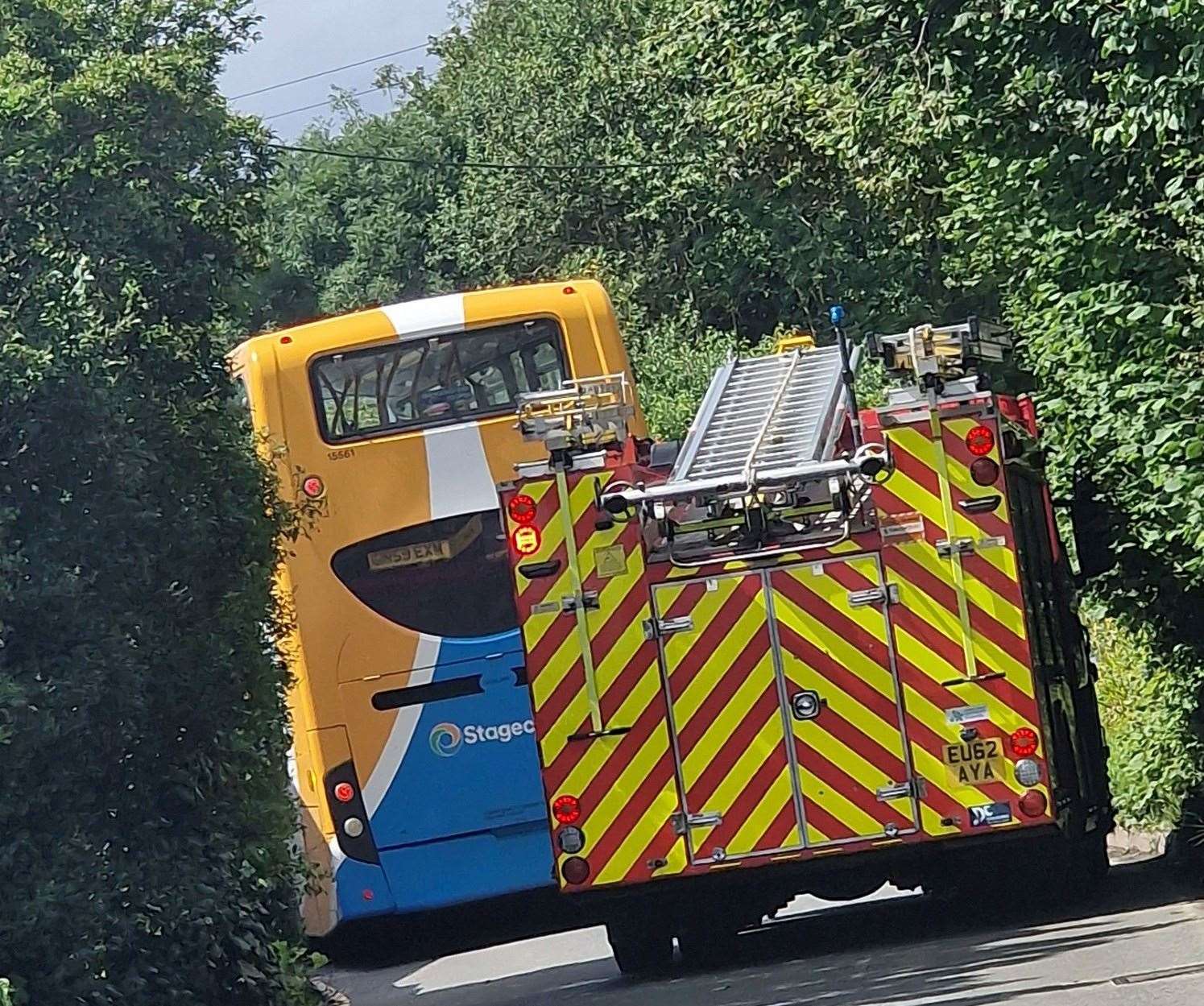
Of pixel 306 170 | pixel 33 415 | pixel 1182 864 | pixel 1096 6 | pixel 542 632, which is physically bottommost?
pixel 1182 864

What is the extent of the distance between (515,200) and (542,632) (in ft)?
110

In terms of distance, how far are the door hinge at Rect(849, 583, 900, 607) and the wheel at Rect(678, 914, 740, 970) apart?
2420 mm

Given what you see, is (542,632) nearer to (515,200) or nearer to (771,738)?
(771,738)

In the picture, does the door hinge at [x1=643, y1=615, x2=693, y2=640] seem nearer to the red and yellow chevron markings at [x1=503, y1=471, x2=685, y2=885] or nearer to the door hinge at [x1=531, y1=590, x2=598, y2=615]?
the red and yellow chevron markings at [x1=503, y1=471, x2=685, y2=885]

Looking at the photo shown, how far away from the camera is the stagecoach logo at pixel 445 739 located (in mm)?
13164

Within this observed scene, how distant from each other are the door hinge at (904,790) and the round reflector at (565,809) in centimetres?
150

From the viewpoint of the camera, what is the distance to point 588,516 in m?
11.2

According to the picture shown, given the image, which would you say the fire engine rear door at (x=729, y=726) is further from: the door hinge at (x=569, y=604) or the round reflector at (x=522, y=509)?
the round reflector at (x=522, y=509)

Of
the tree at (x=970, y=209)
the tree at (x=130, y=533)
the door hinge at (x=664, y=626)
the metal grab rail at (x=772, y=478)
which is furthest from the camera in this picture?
the door hinge at (x=664, y=626)

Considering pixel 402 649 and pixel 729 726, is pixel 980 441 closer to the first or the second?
pixel 729 726

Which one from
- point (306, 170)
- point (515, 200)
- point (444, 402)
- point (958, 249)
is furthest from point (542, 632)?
point (306, 170)

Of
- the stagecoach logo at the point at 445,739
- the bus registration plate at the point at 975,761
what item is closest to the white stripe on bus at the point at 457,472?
the stagecoach logo at the point at 445,739

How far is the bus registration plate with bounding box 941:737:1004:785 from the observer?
35.4ft

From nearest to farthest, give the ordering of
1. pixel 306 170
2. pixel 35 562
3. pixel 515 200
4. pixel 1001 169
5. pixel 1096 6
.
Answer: pixel 35 562, pixel 1096 6, pixel 1001 169, pixel 515 200, pixel 306 170
